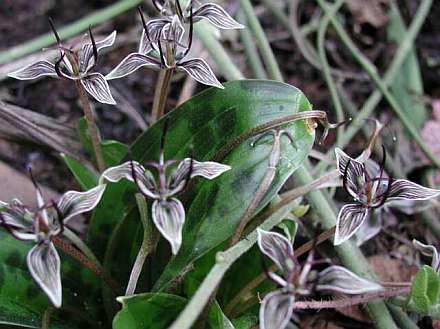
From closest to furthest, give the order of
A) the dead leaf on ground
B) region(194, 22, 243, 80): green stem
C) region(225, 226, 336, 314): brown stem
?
region(225, 226, 336, 314): brown stem → region(194, 22, 243, 80): green stem → the dead leaf on ground

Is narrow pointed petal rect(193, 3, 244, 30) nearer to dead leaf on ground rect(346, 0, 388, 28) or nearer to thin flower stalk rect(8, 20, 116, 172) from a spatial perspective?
thin flower stalk rect(8, 20, 116, 172)

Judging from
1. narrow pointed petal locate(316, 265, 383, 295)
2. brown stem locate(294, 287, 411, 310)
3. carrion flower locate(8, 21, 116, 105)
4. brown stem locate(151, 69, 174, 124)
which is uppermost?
carrion flower locate(8, 21, 116, 105)

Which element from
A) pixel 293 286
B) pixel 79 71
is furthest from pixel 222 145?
pixel 293 286

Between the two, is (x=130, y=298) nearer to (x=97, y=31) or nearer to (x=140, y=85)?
(x=140, y=85)

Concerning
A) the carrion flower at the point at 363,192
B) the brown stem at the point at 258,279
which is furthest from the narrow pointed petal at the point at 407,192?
the brown stem at the point at 258,279

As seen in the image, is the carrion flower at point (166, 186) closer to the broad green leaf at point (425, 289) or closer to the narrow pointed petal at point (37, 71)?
the narrow pointed petal at point (37, 71)

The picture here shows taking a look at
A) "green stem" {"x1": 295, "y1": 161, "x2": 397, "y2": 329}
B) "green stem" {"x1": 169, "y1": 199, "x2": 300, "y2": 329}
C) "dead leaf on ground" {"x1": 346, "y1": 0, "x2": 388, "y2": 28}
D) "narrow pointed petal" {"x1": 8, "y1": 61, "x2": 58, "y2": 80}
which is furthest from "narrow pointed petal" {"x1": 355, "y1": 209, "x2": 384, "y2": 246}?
"dead leaf on ground" {"x1": 346, "y1": 0, "x2": 388, "y2": 28}
